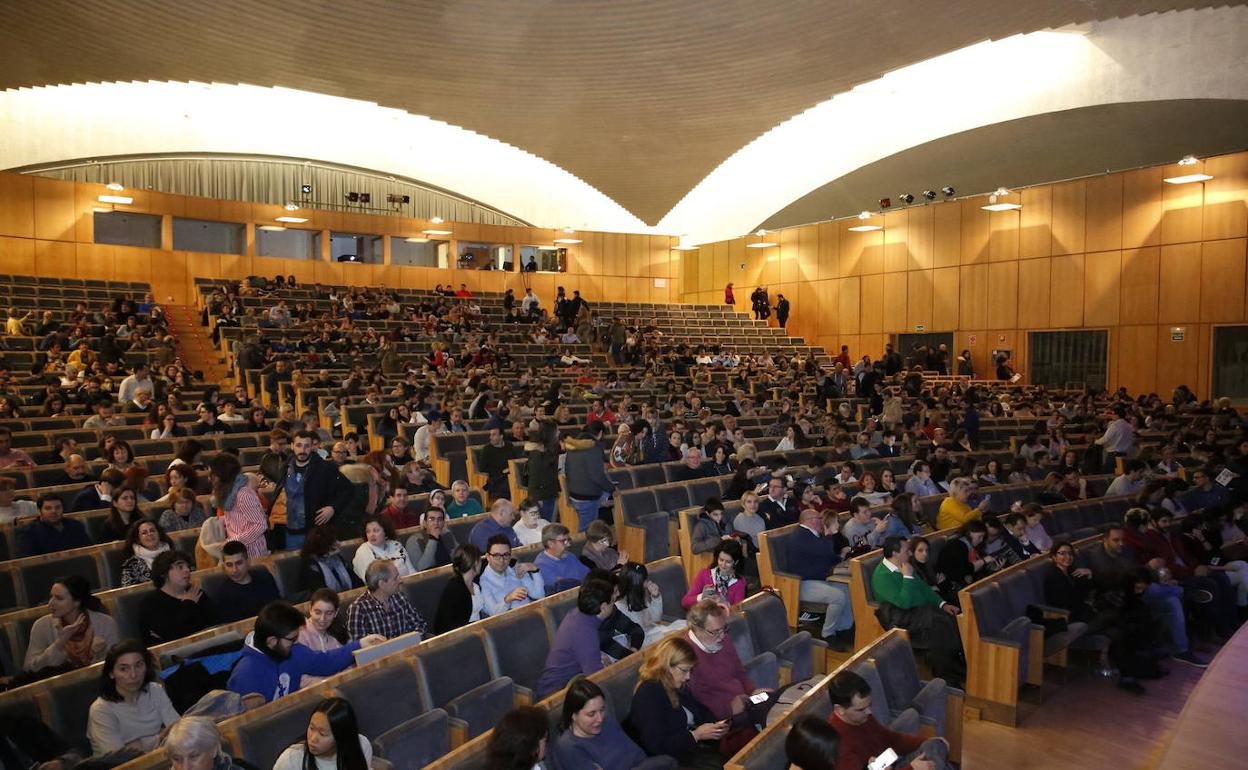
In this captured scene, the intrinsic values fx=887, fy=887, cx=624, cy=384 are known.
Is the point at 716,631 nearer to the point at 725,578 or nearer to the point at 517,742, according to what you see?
the point at 725,578

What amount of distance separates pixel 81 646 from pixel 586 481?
439cm

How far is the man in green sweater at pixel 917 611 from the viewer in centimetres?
540

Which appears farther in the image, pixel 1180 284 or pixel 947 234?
pixel 947 234

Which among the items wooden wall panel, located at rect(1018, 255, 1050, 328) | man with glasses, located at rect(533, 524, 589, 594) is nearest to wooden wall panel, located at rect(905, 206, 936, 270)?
wooden wall panel, located at rect(1018, 255, 1050, 328)

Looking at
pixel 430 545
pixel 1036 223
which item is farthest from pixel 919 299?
pixel 430 545

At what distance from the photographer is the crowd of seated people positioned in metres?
4.13

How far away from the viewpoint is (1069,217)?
18172 mm

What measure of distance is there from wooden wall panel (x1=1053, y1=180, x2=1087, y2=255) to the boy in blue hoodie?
18167mm

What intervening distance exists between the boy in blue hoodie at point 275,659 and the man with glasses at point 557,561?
5.65ft

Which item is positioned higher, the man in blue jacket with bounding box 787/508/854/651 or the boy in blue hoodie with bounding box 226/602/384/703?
the boy in blue hoodie with bounding box 226/602/384/703

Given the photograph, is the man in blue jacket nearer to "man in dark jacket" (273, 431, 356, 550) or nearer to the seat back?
the seat back

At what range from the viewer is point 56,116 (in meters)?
20.8

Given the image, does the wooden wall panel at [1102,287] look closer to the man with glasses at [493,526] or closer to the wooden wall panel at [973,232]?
the wooden wall panel at [973,232]

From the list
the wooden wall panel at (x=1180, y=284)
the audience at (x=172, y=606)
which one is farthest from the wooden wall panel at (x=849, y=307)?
the audience at (x=172, y=606)
